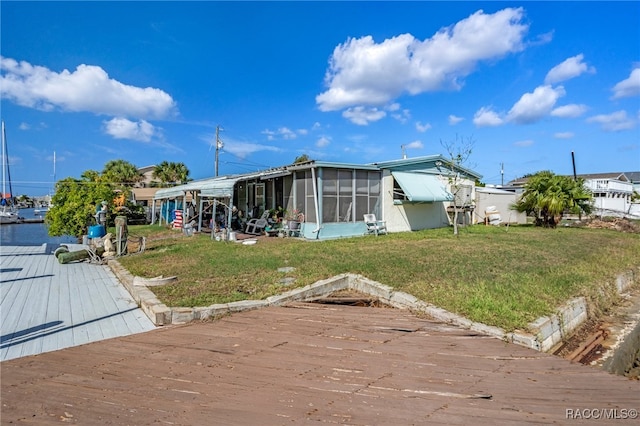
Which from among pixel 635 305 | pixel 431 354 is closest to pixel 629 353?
pixel 635 305

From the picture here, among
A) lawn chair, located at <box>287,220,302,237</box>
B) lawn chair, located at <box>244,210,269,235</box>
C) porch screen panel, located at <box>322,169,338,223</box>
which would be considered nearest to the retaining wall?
porch screen panel, located at <box>322,169,338,223</box>

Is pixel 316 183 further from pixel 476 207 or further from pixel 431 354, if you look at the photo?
pixel 476 207

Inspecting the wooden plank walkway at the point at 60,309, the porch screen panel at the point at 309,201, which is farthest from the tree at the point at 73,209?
the porch screen panel at the point at 309,201

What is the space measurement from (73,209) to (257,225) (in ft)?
23.5

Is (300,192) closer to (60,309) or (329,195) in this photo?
(329,195)

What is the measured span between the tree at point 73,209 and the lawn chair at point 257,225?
5788mm

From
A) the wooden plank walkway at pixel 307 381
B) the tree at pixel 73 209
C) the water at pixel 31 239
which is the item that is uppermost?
the tree at pixel 73 209

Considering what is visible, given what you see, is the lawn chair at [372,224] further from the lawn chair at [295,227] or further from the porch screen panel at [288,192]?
the porch screen panel at [288,192]

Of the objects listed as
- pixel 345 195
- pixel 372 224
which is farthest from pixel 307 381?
pixel 372 224

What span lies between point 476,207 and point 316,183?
11742 millimetres

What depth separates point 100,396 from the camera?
2729 mm

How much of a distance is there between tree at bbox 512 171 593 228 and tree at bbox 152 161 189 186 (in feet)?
95.0

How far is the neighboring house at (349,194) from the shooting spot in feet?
42.1

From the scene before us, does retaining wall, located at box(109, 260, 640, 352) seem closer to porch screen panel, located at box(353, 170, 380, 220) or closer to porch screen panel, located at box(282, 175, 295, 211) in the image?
porch screen panel, located at box(353, 170, 380, 220)
